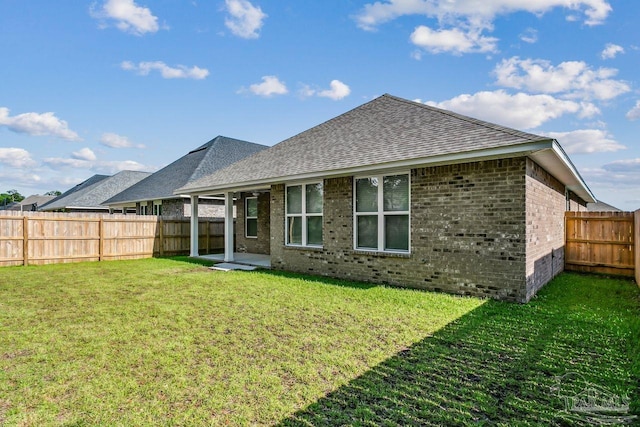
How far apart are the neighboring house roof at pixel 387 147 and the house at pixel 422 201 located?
0.04m

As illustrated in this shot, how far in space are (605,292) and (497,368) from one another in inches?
240

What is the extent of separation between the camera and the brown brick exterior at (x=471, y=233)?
256 inches

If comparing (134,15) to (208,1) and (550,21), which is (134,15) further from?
(550,21)

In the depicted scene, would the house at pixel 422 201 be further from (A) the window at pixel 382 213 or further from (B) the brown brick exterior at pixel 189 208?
(B) the brown brick exterior at pixel 189 208

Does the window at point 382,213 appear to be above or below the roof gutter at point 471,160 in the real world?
below

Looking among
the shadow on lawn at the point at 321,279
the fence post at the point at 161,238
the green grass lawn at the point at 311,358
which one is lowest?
the shadow on lawn at the point at 321,279

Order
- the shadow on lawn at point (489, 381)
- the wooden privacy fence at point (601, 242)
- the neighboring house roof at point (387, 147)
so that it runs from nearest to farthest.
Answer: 1. the shadow on lawn at point (489, 381)
2. the neighboring house roof at point (387, 147)
3. the wooden privacy fence at point (601, 242)

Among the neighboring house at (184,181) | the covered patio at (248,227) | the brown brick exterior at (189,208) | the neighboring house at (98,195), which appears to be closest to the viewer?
the covered patio at (248,227)

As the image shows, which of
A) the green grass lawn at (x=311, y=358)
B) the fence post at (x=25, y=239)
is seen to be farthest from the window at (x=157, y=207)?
the green grass lawn at (x=311, y=358)

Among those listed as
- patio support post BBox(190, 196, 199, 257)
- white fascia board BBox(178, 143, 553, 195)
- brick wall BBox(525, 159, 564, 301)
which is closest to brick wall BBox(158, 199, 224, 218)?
patio support post BBox(190, 196, 199, 257)

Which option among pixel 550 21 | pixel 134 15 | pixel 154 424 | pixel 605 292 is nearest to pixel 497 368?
pixel 154 424

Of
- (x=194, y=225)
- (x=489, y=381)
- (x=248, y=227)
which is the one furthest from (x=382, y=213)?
(x=194, y=225)

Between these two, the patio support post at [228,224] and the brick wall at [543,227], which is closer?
the brick wall at [543,227]

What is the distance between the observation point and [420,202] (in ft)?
25.1
